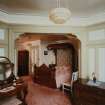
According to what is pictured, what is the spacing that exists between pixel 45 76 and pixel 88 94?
3479mm

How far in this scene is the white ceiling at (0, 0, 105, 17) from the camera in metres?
2.67

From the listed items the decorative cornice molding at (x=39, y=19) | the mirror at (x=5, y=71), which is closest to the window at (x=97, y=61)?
the decorative cornice molding at (x=39, y=19)

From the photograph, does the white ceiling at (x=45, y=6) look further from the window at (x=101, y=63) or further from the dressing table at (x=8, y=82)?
the dressing table at (x=8, y=82)

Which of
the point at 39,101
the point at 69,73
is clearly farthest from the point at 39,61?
the point at 39,101

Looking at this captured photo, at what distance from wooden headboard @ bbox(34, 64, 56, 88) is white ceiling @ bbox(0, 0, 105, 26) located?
3128 mm

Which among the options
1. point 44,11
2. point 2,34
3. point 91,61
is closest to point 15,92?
point 2,34

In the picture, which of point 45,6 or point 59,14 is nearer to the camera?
point 59,14

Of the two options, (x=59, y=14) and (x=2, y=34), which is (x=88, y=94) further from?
(x=2, y=34)

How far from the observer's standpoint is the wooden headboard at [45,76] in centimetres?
633

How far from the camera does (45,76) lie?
682cm

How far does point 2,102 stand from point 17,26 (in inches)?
72.1

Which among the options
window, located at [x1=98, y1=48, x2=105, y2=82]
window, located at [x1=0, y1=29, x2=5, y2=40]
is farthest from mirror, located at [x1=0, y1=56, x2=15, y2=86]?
window, located at [x1=98, y1=48, x2=105, y2=82]

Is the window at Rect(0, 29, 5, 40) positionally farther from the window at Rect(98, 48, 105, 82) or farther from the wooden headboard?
the wooden headboard

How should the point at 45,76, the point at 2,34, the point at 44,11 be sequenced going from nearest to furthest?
the point at 44,11
the point at 2,34
the point at 45,76
